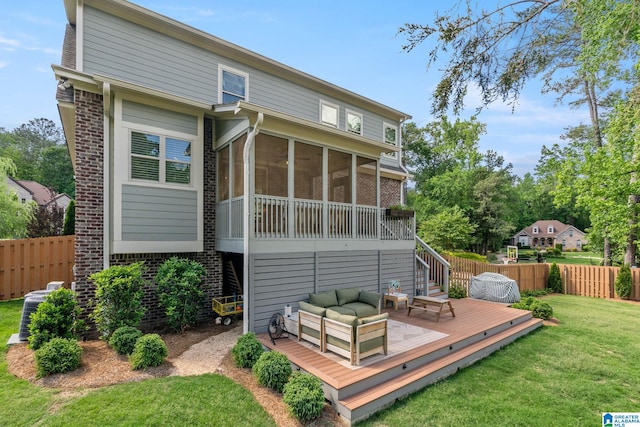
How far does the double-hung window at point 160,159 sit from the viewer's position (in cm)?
712

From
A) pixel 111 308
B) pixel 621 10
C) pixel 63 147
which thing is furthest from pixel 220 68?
pixel 63 147

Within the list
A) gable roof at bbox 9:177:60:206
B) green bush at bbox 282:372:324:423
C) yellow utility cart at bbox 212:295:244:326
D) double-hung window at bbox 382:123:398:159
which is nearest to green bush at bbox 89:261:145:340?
yellow utility cart at bbox 212:295:244:326

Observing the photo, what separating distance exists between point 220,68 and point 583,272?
17898mm

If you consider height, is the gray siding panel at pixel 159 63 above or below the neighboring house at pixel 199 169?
above

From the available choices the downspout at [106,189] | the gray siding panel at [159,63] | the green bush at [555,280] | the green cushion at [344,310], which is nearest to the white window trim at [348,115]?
the gray siding panel at [159,63]

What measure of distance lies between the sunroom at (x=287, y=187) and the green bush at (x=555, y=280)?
9.78m

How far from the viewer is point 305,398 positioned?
402cm

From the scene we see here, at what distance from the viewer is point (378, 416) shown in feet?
14.1

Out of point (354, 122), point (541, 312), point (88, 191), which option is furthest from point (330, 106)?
point (541, 312)

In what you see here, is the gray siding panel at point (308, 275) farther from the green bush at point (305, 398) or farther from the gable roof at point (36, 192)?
the gable roof at point (36, 192)

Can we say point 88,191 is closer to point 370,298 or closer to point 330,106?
point 370,298

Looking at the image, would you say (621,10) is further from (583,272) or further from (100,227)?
(583,272)

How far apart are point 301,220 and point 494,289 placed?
822 cm

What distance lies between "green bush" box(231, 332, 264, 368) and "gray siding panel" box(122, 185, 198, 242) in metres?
3.44
